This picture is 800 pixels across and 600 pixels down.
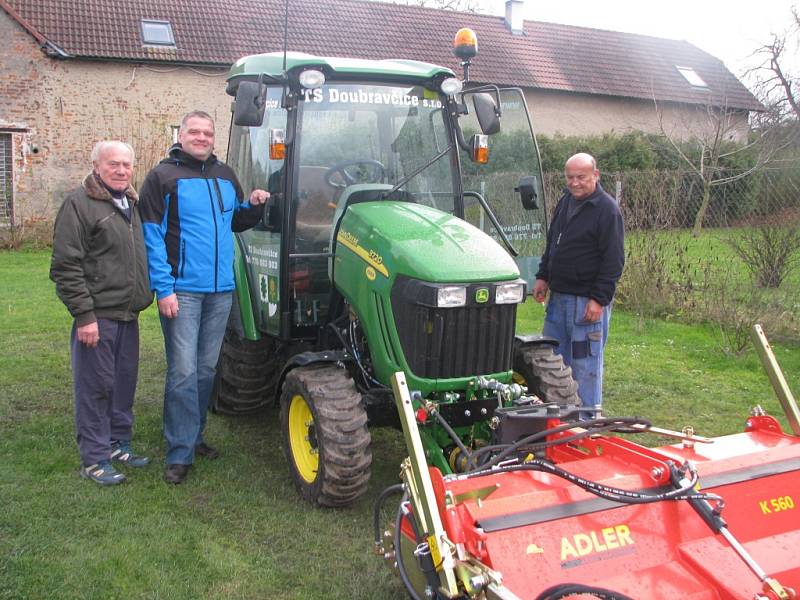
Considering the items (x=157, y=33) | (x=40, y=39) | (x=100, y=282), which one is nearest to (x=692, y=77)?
(x=157, y=33)

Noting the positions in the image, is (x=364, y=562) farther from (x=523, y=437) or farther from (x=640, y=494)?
(x=640, y=494)

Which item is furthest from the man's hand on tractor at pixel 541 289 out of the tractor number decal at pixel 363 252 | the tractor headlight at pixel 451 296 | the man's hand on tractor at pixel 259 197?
the man's hand on tractor at pixel 259 197

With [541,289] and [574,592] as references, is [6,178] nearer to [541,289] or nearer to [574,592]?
[541,289]

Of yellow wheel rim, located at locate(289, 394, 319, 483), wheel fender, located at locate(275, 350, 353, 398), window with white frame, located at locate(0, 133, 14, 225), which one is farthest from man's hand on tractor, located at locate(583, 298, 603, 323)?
window with white frame, located at locate(0, 133, 14, 225)

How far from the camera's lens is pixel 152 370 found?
6832mm

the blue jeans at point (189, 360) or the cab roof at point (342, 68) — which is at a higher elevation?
the cab roof at point (342, 68)

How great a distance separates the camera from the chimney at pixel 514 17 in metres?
24.8

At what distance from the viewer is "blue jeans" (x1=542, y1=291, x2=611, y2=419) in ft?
16.5

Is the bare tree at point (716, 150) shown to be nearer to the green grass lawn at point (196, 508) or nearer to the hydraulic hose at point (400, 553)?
the green grass lawn at point (196, 508)

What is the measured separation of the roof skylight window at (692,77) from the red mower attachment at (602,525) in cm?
2561

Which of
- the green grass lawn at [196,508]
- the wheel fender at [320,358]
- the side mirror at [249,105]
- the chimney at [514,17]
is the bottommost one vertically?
the green grass lawn at [196,508]

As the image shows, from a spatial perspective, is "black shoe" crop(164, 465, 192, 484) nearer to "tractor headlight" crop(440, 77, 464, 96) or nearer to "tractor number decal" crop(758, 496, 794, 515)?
"tractor headlight" crop(440, 77, 464, 96)

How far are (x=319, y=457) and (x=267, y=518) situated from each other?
0.44 meters

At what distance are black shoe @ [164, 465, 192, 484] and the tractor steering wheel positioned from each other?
1.80m
